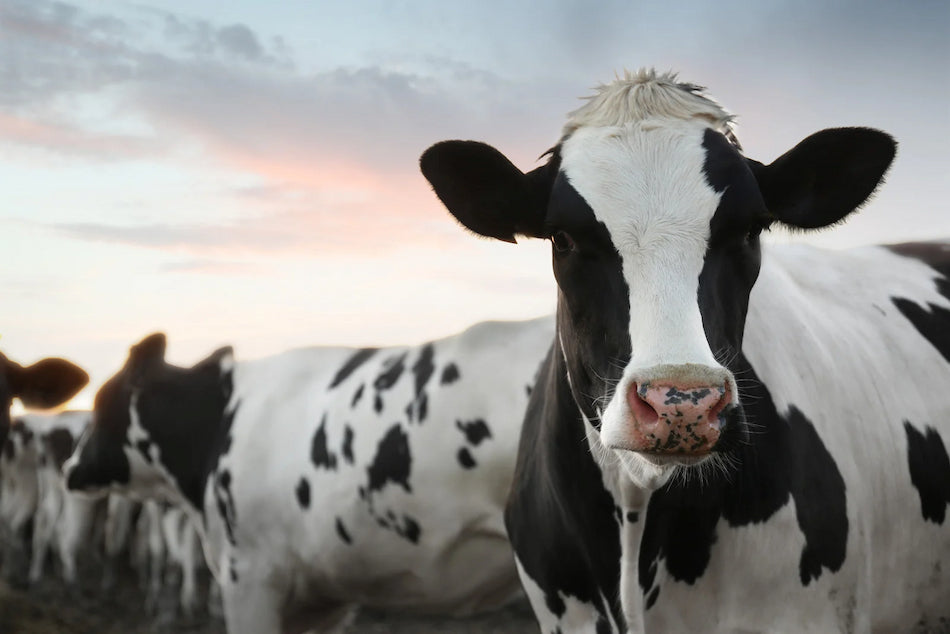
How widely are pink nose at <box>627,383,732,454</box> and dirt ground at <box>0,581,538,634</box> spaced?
267 inches

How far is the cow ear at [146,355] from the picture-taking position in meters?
8.65

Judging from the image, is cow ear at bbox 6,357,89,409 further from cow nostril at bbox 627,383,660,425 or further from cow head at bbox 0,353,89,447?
cow nostril at bbox 627,383,660,425

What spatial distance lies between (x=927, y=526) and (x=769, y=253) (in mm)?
1268

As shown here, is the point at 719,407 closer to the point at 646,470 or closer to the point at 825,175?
the point at 646,470

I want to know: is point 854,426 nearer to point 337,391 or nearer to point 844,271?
point 844,271

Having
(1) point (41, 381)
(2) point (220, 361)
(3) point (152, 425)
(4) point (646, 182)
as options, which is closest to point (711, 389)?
(4) point (646, 182)

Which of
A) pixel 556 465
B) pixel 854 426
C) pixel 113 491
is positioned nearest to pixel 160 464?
pixel 113 491

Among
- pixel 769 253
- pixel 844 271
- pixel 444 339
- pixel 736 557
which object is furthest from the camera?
pixel 444 339

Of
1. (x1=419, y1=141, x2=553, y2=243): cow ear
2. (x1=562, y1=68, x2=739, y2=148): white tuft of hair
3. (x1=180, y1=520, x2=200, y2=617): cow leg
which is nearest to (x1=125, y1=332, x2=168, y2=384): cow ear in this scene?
(x1=180, y1=520, x2=200, y2=617): cow leg

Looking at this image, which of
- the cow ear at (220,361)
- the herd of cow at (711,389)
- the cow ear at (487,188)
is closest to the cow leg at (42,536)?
the cow ear at (220,361)

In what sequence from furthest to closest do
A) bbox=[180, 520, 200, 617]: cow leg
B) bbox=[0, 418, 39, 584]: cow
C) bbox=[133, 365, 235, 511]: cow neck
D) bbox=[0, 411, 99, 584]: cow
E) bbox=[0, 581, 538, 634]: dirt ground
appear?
bbox=[0, 418, 39, 584]: cow → bbox=[0, 411, 99, 584]: cow → bbox=[180, 520, 200, 617]: cow leg → bbox=[0, 581, 538, 634]: dirt ground → bbox=[133, 365, 235, 511]: cow neck

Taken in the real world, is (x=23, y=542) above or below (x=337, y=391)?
below

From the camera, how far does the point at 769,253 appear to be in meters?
4.42

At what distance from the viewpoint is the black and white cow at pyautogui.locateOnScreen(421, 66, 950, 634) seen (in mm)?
2820
